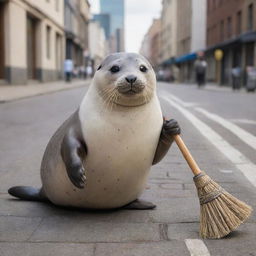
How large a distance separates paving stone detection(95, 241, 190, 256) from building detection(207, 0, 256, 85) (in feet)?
97.6

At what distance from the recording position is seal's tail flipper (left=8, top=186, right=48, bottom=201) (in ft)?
11.9

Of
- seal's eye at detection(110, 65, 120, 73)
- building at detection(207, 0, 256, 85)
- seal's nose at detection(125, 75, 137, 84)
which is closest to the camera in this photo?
seal's nose at detection(125, 75, 137, 84)

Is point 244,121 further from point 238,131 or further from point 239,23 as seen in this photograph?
point 239,23

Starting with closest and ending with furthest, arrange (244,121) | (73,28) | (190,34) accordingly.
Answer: (244,121) < (73,28) < (190,34)

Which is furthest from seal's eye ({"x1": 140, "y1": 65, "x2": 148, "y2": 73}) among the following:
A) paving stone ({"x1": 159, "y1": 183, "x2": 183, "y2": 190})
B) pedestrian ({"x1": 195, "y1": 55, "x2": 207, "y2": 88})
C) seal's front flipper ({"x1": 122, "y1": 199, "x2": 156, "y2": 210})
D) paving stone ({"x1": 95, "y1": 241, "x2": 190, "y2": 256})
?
pedestrian ({"x1": 195, "y1": 55, "x2": 207, "y2": 88})

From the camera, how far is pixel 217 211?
301 cm

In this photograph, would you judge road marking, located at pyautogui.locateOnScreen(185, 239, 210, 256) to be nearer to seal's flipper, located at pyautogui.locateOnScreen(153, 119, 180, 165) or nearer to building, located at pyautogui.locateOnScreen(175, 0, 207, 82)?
seal's flipper, located at pyautogui.locateOnScreen(153, 119, 180, 165)

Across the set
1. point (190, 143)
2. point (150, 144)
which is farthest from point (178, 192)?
point (190, 143)

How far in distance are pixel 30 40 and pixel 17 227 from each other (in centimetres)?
2822

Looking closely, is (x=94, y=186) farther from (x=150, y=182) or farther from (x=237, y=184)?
(x=237, y=184)

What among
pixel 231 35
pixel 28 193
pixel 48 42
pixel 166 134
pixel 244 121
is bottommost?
pixel 244 121

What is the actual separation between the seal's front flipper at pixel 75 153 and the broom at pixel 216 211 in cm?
76

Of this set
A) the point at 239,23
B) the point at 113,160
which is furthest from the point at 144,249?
the point at 239,23

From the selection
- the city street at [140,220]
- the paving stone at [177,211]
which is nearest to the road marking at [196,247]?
the city street at [140,220]
